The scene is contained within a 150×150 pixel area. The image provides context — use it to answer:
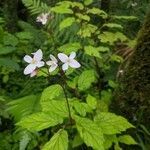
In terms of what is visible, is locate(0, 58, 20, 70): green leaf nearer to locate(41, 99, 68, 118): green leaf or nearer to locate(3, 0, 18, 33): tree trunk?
locate(41, 99, 68, 118): green leaf

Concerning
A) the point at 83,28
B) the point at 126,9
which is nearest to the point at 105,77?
the point at 83,28

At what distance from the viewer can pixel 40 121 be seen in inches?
68.3

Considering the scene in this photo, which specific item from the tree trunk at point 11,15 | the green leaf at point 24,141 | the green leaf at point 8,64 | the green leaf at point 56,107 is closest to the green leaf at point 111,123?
the green leaf at point 56,107

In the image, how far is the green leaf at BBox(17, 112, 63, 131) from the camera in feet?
5.60

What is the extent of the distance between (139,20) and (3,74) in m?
1.68

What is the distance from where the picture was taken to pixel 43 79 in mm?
3215

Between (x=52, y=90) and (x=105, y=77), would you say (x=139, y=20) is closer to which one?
(x=105, y=77)

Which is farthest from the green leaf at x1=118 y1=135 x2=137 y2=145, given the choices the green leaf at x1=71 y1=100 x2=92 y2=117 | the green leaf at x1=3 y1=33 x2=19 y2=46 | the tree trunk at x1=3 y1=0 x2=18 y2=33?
the tree trunk at x1=3 y1=0 x2=18 y2=33

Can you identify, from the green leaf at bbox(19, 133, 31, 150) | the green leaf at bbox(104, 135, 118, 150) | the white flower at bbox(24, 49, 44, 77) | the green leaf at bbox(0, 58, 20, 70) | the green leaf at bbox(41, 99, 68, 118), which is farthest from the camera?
the green leaf at bbox(0, 58, 20, 70)

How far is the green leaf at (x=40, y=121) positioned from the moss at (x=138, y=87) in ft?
1.65

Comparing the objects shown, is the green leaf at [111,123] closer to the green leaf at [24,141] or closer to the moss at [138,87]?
the moss at [138,87]

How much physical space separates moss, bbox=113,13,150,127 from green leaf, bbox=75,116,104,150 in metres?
0.39

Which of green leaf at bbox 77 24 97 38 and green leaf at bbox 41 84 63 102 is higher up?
→ green leaf at bbox 77 24 97 38

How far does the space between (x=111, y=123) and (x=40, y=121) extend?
0.38 metres
